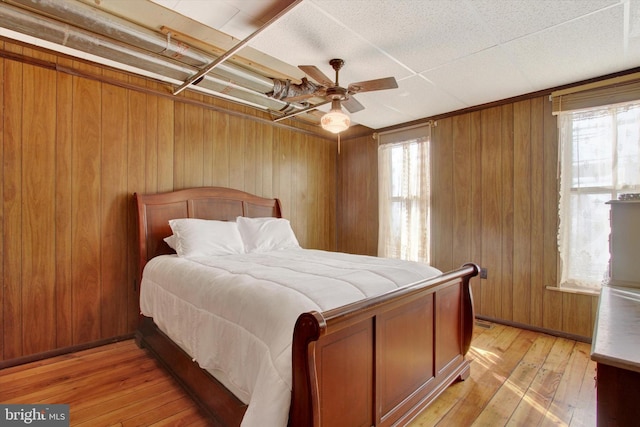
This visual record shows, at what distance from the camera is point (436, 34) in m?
2.13

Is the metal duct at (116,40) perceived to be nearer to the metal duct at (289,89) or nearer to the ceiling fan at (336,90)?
the metal duct at (289,89)

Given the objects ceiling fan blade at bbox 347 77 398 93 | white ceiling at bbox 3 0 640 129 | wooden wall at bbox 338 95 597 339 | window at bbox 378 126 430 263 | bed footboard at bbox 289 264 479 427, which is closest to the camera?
bed footboard at bbox 289 264 479 427

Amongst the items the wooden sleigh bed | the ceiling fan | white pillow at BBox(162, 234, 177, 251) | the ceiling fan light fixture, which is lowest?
the wooden sleigh bed

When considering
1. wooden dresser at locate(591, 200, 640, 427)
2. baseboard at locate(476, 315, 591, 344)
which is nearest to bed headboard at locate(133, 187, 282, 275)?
baseboard at locate(476, 315, 591, 344)

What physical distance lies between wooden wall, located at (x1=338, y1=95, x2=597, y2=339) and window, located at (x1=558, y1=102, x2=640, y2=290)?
10cm

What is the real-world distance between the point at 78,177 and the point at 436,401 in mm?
3274

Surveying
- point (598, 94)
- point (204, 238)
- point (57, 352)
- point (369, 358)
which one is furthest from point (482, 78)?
point (57, 352)

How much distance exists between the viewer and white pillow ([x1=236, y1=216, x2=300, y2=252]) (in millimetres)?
3119

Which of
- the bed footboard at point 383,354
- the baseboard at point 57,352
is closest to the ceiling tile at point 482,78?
the bed footboard at point 383,354

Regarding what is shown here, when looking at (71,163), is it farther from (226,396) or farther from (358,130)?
(358,130)

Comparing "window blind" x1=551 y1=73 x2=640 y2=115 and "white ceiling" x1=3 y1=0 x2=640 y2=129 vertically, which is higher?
"white ceiling" x1=3 y1=0 x2=640 y2=129

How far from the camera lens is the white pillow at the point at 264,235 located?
312 centimetres

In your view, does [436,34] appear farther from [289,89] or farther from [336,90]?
[289,89]

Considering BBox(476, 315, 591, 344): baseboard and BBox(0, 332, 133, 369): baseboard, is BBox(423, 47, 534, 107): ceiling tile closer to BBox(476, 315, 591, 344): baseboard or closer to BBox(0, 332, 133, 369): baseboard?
BBox(476, 315, 591, 344): baseboard
